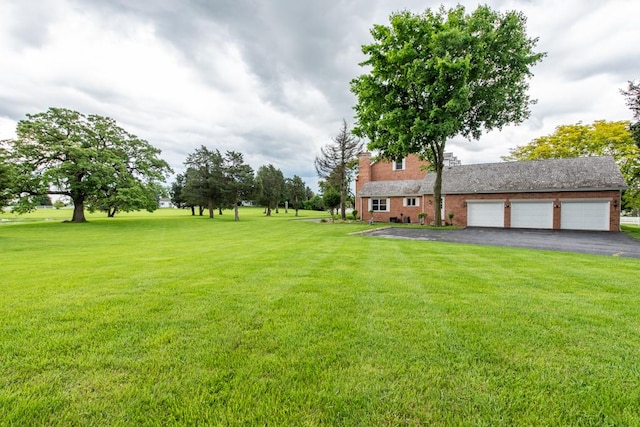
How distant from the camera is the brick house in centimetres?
1847

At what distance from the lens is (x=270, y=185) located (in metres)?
49.1

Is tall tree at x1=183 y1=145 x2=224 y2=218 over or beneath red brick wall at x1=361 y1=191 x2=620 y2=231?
over

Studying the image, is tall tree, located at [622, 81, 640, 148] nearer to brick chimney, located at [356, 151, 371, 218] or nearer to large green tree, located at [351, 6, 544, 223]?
large green tree, located at [351, 6, 544, 223]

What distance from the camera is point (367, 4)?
11297 millimetres

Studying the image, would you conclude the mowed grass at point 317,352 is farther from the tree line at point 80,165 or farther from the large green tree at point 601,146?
the large green tree at point 601,146

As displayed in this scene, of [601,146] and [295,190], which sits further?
[295,190]

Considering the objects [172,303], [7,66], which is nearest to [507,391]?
[172,303]

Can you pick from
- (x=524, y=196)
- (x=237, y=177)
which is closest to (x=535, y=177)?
(x=524, y=196)

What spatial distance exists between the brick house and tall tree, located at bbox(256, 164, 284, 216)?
25.1 metres

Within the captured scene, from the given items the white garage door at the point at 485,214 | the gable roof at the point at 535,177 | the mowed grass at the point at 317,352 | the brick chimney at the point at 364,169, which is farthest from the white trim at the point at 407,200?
the mowed grass at the point at 317,352

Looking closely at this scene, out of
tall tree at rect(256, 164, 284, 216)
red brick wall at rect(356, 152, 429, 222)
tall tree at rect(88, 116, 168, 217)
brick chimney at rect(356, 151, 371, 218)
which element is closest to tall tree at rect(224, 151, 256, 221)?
tall tree at rect(88, 116, 168, 217)

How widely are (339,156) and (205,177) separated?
58.8ft

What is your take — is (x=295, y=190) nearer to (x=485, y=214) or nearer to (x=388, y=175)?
(x=388, y=175)

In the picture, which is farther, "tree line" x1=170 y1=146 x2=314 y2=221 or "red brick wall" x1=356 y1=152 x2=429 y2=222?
"tree line" x1=170 y1=146 x2=314 y2=221
